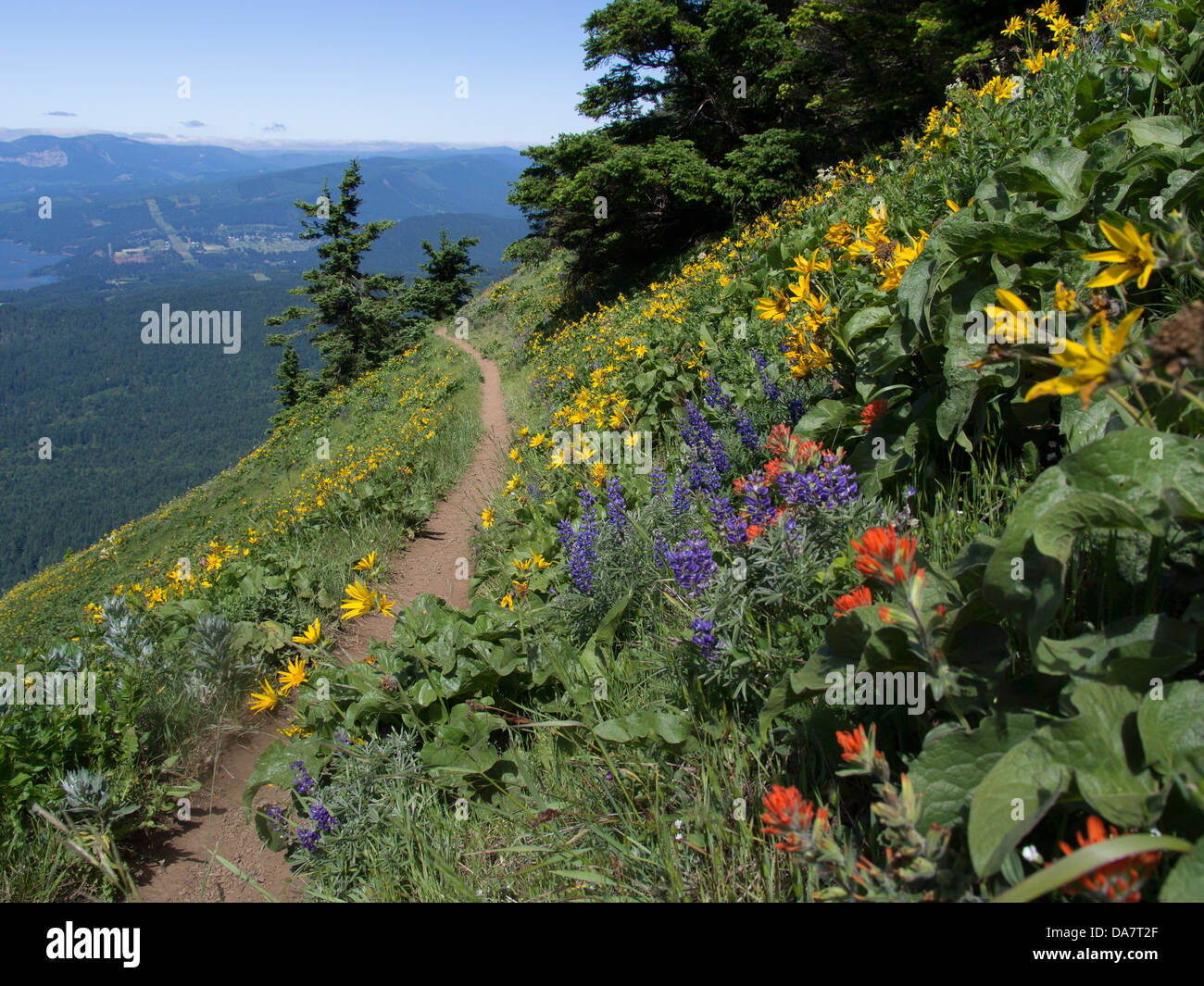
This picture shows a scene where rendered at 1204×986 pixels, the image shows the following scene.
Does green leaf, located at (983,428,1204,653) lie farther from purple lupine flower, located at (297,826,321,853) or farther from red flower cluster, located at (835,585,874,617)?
purple lupine flower, located at (297,826,321,853)

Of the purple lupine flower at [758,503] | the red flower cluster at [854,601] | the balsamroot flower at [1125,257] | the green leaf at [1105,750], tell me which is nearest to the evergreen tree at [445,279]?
the purple lupine flower at [758,503]

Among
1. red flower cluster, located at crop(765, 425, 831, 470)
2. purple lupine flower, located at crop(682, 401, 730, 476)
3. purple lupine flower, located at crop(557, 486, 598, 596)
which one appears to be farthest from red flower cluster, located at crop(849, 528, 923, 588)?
purple lupine flower, located at crop(682, 401, 730, 476)

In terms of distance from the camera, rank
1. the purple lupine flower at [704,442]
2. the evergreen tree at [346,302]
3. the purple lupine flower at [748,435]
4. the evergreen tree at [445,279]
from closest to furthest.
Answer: the purple lupine flower at [704,442] → the purple lupine flower at [748,435] → the evergreen tree at [346,302] → the evergreen tree at [445,279]

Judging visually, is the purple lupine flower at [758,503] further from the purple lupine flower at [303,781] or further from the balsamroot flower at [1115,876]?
the purple lupine flower at [303,781]

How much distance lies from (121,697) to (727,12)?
1634 centimetres

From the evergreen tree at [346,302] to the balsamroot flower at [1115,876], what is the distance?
3231 centimetres

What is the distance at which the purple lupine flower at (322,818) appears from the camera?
2340 millimetres

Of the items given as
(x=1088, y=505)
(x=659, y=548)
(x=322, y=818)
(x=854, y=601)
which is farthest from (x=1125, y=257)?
(x=322, y=818)

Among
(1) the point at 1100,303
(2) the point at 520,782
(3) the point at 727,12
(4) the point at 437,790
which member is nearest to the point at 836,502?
(1) the point at 1100,303

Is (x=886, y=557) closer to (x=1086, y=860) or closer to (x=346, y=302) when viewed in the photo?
(x=1086, y=860)

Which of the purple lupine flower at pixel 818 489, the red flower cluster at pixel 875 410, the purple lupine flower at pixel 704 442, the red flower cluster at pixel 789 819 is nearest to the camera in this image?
the red flower cluster at pixel 789 819

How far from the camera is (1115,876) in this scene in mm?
909

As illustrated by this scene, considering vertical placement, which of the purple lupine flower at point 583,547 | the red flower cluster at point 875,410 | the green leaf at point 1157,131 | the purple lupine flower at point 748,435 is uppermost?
the green leaf at point 1157,131

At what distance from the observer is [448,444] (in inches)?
371
